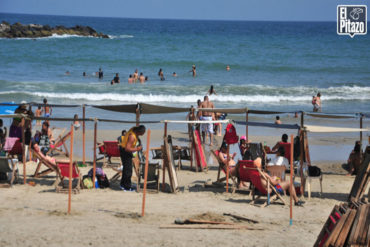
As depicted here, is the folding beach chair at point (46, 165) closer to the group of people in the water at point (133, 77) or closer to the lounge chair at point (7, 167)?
the lounge chair at point (7, 167)

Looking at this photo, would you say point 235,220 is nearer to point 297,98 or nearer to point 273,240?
point 273,240

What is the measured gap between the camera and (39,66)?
39.1m

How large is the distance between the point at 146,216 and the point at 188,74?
94.0 feet

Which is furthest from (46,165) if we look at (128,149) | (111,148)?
(111,148)

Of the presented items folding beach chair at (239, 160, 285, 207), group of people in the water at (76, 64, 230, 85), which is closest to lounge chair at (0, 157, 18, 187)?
folding beach chair at (239, 160, 285, 207)

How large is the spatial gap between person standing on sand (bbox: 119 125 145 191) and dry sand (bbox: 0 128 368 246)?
31 cm

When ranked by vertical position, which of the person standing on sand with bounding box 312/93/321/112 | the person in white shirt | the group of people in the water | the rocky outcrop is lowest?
the person in white shirt

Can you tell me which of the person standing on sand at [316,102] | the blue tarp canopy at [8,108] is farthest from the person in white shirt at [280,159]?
the person standing on sand at [316,102]

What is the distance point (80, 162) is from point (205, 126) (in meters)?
3.95

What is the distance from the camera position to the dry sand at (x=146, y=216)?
825 cm

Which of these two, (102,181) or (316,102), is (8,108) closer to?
(102,181)

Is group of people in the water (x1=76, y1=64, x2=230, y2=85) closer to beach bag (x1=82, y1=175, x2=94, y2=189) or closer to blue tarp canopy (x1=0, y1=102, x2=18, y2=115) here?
blue tarp canopy (x1=0, y1=102, x2=18, y2=115)

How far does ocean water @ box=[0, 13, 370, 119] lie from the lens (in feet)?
94.3

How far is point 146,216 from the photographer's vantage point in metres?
9.52
